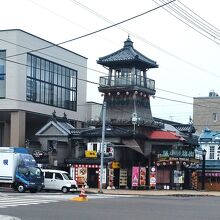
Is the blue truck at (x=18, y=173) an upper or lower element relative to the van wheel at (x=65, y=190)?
upper

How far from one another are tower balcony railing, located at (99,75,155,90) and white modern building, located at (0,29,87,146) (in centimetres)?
446

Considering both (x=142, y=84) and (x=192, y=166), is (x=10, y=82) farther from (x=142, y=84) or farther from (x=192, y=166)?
(x=192, y=166)

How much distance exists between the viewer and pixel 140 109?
57875 mm

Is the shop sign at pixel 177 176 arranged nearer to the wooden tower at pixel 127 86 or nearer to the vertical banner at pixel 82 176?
the wooden tower at pixel 127 86

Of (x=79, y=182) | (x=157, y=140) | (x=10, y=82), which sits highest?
(x=10, y=82)

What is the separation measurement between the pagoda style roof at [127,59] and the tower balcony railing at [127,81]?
1489mm

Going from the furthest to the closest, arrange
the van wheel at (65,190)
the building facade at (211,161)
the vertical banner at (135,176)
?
the building facade at (211,161)
the vertical banner at (135,176)
the van wheel at (65,190)

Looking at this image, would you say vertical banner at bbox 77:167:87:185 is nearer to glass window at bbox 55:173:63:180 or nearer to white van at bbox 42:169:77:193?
white van at bbox 42:169:77:193

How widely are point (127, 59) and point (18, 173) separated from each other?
21.8m

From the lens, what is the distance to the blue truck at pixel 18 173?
3987cm

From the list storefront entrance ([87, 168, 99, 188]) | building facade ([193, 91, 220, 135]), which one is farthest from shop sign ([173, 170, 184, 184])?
building facade ([193, 91, 220, 135])

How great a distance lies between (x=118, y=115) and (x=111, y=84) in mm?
3487

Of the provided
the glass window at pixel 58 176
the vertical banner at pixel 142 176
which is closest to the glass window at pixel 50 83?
the vertical banner at pixel 142 176

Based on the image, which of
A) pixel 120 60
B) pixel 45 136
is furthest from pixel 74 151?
pixel 120 60
